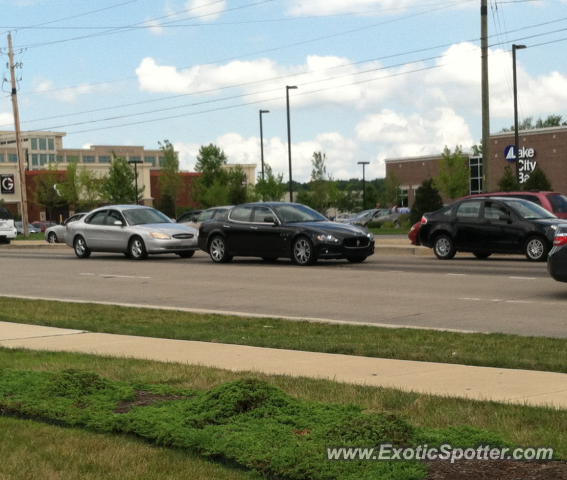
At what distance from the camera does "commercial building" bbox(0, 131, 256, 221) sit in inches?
4136

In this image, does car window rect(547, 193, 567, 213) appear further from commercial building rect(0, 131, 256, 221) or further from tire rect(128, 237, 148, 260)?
commercial building rect(0, 131, 256, 221)

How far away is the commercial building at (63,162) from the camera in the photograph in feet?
345

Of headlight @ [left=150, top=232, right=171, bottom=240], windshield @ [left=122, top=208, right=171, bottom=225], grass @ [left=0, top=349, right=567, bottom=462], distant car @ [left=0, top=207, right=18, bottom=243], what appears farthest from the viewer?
distant car @ [left=0, top=207, right=18, bottom=243]

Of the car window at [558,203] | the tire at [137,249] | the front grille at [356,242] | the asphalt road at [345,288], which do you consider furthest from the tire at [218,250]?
the car window at [558,203]

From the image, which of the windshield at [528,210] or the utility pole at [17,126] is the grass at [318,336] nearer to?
the windshield at [528,210]

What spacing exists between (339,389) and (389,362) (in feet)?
5.62

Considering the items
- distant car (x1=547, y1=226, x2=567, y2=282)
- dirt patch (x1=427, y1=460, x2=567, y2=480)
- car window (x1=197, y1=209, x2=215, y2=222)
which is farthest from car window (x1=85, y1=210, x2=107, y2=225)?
dirt patch (x1=427, y1=460, x2=567, y2=480)

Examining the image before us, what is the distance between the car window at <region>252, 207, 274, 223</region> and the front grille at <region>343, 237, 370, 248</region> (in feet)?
7.22

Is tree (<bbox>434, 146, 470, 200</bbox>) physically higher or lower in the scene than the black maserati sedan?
higher

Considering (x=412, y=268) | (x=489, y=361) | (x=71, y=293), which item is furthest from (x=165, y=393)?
(x=412, y=268)

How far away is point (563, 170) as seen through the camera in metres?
75.4

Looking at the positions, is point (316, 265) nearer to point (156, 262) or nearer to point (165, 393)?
point (156, 262)

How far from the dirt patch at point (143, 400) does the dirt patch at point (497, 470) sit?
103 inches

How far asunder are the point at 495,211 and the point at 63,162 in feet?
413
